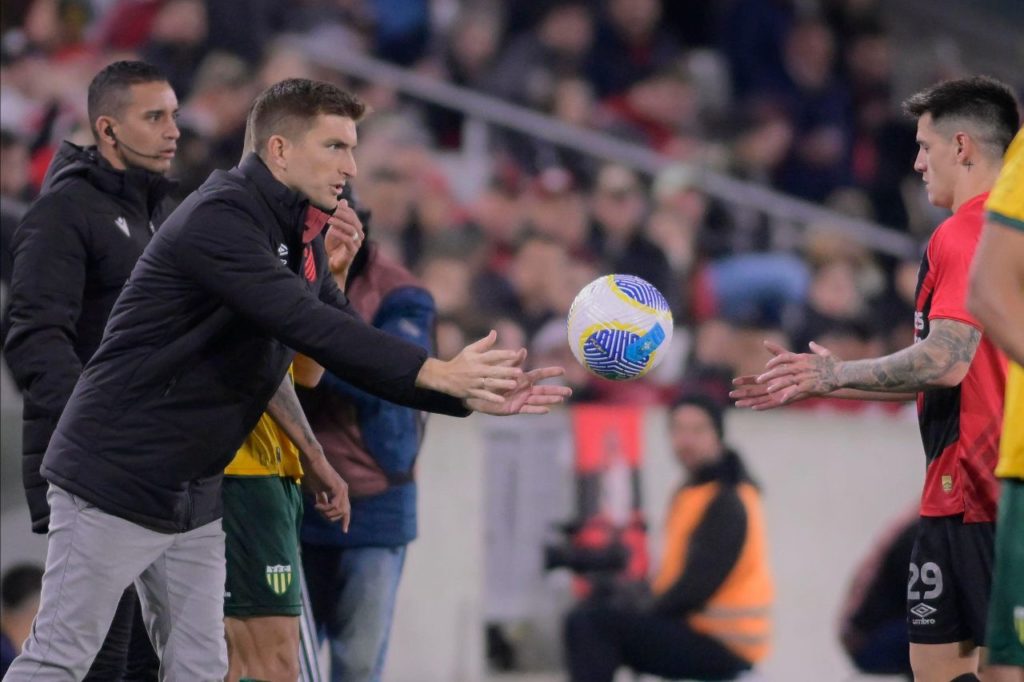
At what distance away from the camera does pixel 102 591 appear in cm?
389

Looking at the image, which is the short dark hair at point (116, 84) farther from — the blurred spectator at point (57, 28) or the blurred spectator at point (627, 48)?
the blurred spectator at point (627, 48)

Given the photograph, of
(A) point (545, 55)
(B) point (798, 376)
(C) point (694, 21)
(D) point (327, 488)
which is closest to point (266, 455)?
(D) point (327, 488)

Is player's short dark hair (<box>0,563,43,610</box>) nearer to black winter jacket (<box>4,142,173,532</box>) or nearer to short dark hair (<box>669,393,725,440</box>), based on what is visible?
black winter jacket (<box>4,142,173,532</box>)

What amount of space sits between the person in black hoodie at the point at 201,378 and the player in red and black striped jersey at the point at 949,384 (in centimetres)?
97

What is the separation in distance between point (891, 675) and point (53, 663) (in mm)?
4860

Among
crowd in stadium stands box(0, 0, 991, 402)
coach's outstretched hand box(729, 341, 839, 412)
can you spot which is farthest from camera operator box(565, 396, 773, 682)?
coach's outstretched hand box(729, 341, 839, 412)

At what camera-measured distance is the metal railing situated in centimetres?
1015

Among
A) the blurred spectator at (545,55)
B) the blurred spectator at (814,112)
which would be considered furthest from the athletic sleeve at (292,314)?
the blurred spectator at (814,112)

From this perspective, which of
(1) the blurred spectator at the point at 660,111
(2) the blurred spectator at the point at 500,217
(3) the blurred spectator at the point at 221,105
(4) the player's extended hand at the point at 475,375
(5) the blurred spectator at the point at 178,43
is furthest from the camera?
(1) the blurred spectator at the point at 660,111

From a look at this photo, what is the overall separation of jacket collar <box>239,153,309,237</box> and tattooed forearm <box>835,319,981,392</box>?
161cm

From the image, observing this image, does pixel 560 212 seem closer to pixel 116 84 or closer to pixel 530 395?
pixel 116 84

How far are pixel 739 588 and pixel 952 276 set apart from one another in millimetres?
3217

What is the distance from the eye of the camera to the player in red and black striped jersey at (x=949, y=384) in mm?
4066

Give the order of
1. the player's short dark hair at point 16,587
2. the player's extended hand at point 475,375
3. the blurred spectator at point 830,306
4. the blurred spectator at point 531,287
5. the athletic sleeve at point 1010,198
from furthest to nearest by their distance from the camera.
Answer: the blurred spectator at point 830,306 < the blurred spectator at point 531,287 < the player's short dark hair at point 16,587 < the player's extended hand at point 475,375 < the athletic sleeve at point 1010,198
